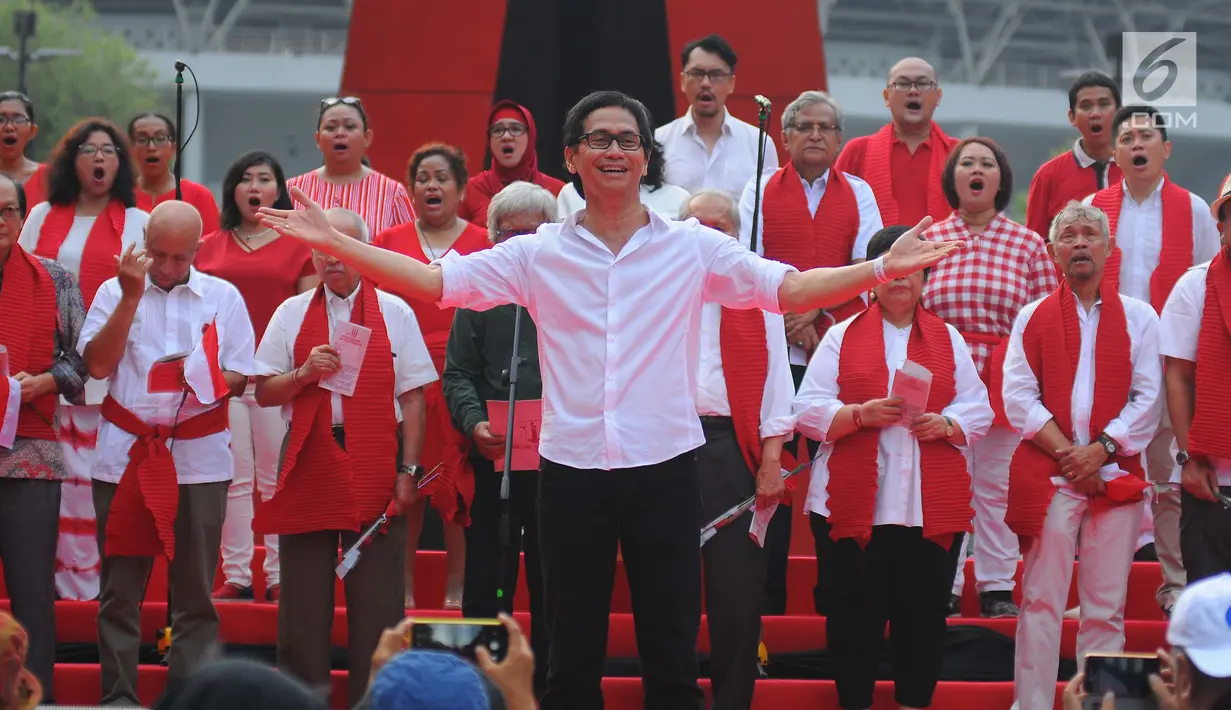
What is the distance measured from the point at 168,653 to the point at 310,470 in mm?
744

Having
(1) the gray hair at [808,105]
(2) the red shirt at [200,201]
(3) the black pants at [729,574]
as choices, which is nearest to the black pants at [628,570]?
(3) the black pants at [729,574]

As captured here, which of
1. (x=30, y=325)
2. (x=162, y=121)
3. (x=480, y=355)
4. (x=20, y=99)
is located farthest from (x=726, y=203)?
(x=20, y=99)

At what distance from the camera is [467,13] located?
7.65 m

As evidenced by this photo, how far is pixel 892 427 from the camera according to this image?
477 centimetres

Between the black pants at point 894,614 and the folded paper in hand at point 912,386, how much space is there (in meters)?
0.38

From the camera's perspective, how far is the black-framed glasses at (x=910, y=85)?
246 inches

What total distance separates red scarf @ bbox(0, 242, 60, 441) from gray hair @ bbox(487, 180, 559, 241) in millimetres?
1434

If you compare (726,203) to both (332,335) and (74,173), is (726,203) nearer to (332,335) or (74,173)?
(332,335)

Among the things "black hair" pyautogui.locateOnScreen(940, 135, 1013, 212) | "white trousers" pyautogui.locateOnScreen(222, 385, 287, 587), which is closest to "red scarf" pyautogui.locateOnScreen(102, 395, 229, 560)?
"white trousers" pyautogui.locateOnScreen(222, 385, 287, 587)

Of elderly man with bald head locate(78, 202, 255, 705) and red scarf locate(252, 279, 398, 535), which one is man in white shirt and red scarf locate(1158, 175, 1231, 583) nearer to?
red scarf locate(252, 279, 398, 535)

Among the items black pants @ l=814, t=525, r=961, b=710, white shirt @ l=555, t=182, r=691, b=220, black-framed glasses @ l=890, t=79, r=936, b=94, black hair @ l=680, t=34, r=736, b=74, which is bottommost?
black pants @ l=814, t=525, r=961, b=710

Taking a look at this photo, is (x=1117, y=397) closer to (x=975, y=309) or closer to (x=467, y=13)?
(x=975, y=309)

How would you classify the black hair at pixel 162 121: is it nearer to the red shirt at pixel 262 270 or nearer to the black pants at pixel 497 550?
the red shirt at pixel 262 270

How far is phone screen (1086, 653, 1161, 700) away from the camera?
2.68 metres
